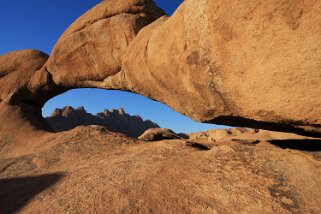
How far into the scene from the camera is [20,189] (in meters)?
7.81

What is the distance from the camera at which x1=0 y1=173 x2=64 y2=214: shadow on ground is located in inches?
274

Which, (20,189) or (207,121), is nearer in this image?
(20,189)

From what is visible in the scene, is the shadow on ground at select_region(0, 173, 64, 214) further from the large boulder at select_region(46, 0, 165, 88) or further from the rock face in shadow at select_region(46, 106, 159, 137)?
the rock face in shadow at select_region(46, 106, 159, 137)

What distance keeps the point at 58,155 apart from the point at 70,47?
16.9ft

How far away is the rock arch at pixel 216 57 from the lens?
5.12 meters

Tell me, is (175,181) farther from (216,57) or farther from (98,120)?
(98,120)

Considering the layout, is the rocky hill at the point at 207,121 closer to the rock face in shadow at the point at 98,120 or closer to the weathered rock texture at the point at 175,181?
the weathered rock texture at the point at 175,181

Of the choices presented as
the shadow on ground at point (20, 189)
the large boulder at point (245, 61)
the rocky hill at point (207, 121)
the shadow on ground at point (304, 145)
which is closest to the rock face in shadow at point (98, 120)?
the shadow on ground at point (20, 189)

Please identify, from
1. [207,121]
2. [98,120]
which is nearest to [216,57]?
[207,121]

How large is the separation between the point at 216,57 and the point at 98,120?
59131mm

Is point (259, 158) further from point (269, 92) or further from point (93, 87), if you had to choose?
point (93, 87)

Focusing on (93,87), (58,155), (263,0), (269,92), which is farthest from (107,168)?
(93,87)

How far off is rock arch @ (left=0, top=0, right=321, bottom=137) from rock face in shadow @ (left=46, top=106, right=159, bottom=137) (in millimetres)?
33298

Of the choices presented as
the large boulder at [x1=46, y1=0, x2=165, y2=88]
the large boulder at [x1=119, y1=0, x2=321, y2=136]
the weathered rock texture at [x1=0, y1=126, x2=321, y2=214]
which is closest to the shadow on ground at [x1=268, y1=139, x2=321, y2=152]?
the weathered rock texture at [x1=0, y1=126, x2=321, y2=214]
